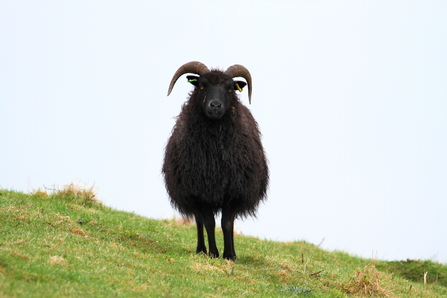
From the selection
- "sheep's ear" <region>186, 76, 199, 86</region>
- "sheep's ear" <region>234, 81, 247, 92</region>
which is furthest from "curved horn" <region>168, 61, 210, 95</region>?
"sheep's ear" <region>234, 81, 247, 92</region>

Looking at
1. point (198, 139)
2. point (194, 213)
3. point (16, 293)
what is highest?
point (198, 139)

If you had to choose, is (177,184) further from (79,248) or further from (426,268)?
(426,268)

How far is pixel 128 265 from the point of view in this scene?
9586mm

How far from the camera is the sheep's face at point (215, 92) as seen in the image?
464 inches

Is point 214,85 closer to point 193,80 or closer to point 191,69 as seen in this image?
point 193,80

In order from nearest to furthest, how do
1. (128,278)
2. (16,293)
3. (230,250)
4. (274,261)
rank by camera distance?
(16,293) → (128,278) → (230,250) → (274,261)

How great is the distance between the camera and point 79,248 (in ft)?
33.4

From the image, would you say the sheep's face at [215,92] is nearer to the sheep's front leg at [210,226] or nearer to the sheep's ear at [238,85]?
the sheep's ear at [238,85]

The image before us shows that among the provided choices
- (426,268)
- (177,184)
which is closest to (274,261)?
(177,184)

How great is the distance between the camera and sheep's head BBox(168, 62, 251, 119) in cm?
1180

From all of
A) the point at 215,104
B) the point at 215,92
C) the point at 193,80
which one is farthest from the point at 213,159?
the point at 193,80

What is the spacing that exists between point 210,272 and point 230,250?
2.00 meters

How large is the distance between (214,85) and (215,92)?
0.78ft

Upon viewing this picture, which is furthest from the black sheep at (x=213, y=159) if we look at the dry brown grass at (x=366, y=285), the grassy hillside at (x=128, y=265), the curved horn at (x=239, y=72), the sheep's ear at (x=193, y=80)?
the dry brown grass at (x=366, y=285)
